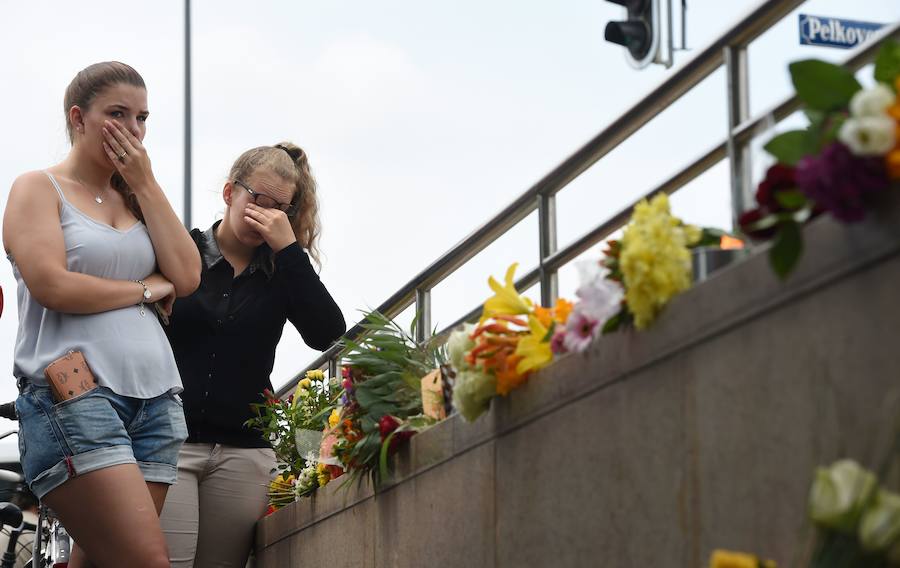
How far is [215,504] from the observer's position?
254 inches

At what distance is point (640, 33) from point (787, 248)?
7624mm

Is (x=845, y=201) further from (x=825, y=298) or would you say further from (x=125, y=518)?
(x=125, y=518)

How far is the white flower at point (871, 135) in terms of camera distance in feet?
8.70

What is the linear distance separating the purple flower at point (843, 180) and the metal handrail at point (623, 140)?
1.44 feet

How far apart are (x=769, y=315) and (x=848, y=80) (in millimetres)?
494

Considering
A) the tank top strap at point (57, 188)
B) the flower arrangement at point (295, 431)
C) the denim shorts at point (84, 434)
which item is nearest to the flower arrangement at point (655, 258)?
the denim shorts at point (84, 434)

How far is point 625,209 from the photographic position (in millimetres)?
4703

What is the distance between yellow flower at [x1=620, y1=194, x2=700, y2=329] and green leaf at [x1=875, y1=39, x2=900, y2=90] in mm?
721

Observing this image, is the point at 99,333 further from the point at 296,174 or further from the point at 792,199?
the point at 792,199

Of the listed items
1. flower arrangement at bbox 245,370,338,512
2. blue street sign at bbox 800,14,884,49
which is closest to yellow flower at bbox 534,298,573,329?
blue street sign at bbox 800,14,884,49

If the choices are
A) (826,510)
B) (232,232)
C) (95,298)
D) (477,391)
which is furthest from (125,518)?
(826,510)

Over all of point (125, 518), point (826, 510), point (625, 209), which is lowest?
point (826, 510)

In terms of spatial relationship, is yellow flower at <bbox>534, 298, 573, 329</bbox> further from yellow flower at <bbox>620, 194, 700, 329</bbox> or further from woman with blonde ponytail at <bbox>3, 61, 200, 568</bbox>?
woman with blonde ponytail at <bbox>3, 61, 200, 568</bbox>

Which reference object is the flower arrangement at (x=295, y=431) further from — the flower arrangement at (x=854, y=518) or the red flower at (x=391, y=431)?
the flower arrangement at (x=854, y=518)
